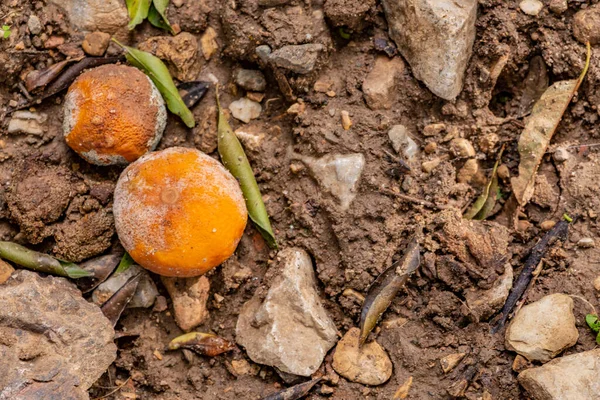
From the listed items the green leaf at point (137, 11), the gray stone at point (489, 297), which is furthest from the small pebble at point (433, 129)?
the green leaf at point (137, 11)

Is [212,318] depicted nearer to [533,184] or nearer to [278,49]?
[278,49]

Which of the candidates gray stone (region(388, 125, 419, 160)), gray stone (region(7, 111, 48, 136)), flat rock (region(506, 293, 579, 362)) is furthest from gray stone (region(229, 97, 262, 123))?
flat rock (region(506, 293, 579, 362))

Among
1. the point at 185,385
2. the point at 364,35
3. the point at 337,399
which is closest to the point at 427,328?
the point at 337,399

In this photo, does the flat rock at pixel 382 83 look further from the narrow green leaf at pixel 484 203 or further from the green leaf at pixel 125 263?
the green leaf at pixel 125 263

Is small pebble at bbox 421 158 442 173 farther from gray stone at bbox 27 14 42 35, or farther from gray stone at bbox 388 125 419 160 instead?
gray stone at bbox 27 14 42 35

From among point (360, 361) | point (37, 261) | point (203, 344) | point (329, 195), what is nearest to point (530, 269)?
point (360, 361)
